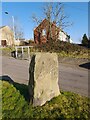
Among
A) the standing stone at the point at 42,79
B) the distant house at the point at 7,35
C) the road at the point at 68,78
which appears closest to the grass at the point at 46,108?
the standing stone at the point at 42,79

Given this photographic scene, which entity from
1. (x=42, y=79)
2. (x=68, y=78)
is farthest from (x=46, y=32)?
(x=42, y=79)

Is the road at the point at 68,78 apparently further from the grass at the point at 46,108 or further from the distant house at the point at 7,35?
the distant house at the point at 7,35

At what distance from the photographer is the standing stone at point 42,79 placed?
19.8 feet

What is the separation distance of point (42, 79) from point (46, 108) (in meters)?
0.90

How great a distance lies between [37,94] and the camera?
604cm

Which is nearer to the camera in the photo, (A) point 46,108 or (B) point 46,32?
(A) point 46,108

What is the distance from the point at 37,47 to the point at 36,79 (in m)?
19.4

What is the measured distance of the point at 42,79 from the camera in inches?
243

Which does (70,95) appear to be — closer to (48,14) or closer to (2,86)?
(2,86)

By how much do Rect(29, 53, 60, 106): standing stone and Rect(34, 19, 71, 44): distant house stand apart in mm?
24855

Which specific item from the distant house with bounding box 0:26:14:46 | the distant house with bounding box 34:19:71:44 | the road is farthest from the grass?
the distant house with bounding box 0:26:14:46

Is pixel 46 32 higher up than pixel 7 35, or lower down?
lower down

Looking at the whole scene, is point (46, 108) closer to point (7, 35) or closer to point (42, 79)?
point (42, 79)

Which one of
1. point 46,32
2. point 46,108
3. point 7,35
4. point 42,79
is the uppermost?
point 7,35
